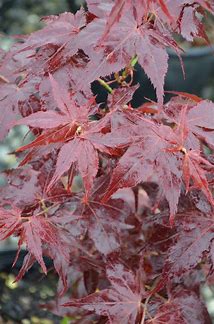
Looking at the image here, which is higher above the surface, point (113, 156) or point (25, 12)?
point (113, 156)

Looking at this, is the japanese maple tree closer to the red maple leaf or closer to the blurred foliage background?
the red maple leaf

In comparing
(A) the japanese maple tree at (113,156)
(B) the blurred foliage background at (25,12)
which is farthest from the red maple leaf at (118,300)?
(B) the blurred foliage background at (25,12)

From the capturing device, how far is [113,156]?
2.81 feet

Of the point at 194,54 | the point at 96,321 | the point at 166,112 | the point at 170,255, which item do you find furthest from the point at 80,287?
the point at 194,54

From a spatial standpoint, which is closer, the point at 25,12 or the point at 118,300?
the point at 118,300

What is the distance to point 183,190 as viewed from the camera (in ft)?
3.06

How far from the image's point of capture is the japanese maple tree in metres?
0.75

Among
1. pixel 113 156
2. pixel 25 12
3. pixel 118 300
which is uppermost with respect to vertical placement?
pixel 113 156

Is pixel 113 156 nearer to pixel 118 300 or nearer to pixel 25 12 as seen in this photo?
pixel 118 300

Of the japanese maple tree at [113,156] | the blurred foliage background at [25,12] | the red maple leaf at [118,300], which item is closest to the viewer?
the japanese maple tree at [113,156]

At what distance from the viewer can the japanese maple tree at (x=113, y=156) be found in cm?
75

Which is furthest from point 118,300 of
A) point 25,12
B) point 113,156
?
point 25,12

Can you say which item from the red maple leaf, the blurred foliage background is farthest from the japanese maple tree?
the blurred foliage background

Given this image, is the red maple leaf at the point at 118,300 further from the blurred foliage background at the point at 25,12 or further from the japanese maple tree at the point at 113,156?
the blurred foliage background at the point at 25,12
